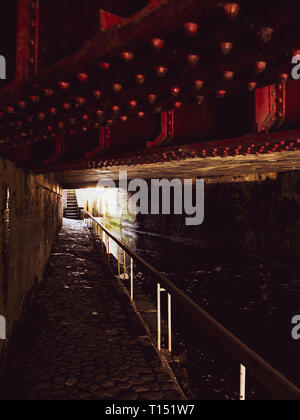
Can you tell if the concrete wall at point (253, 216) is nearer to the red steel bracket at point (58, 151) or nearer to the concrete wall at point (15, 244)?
the red steel bracket at point (58, 151)

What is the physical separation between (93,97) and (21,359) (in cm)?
373

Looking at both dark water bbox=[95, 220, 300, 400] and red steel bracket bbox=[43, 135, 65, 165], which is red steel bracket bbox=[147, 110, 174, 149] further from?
dark water bbox=[95, 220, 300, 400]

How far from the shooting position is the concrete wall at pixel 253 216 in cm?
1159

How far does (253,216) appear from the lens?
13492 millimetres

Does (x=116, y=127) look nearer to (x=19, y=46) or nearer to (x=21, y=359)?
(x=19, y=46)

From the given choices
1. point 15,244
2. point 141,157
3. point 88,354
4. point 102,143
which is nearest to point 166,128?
point 141,157

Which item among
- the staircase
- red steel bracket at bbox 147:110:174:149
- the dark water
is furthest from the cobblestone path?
the staircase

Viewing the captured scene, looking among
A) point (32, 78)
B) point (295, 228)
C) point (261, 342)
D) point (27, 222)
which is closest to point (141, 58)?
point (32, 78)

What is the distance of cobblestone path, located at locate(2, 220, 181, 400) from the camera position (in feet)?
10.8

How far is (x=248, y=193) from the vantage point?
13.7m

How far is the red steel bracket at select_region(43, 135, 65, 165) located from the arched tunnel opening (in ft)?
0.10

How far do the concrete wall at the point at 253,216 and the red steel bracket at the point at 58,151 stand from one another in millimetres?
8930

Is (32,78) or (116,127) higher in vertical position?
(116,127)

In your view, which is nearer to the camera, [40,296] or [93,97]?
[93,97]
